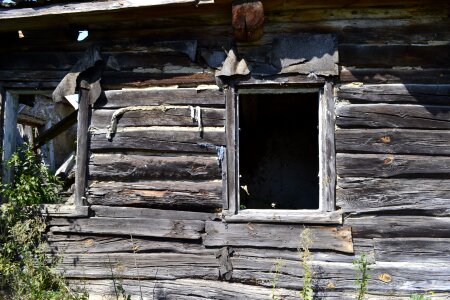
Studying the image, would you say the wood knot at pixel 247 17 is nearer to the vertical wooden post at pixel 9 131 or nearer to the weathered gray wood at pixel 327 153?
the weathered gray wood at pixel 327 153

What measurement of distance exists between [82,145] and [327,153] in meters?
2.39

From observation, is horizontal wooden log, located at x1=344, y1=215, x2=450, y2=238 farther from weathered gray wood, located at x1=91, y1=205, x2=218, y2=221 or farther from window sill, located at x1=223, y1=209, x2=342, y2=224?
weathered gray wood, located at x1=91, y1=205, x2=218, y2=221

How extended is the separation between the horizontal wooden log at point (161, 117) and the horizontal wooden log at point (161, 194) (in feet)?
1.86

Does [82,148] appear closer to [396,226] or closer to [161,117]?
[161,117]

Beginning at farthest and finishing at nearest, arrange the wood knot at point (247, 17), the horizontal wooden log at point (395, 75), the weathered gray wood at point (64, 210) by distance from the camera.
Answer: the weathered gray wood at point (64, 210) → the horizontal wooden log at point (395, 75) → the wood knot at point (247, 17)

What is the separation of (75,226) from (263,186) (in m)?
3.99

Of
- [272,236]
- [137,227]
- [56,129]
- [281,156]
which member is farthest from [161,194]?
[281,156]

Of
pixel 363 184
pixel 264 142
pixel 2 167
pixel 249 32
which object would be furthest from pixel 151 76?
pixel 264 142

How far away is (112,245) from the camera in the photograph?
5.14m

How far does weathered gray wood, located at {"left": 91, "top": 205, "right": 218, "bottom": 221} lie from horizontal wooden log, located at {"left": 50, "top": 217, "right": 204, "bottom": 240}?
4 cm

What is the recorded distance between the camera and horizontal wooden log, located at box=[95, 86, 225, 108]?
16.4 ft

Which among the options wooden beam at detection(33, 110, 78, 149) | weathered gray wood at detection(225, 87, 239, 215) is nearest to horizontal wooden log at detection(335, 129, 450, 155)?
weathered gray wood at detection(225, 87, 239, 215)

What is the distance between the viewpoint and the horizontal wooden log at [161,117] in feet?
16.3

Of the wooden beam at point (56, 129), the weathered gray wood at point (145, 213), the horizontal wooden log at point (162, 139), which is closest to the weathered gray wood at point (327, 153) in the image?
the horizontal wooden log at point (162, 139)
